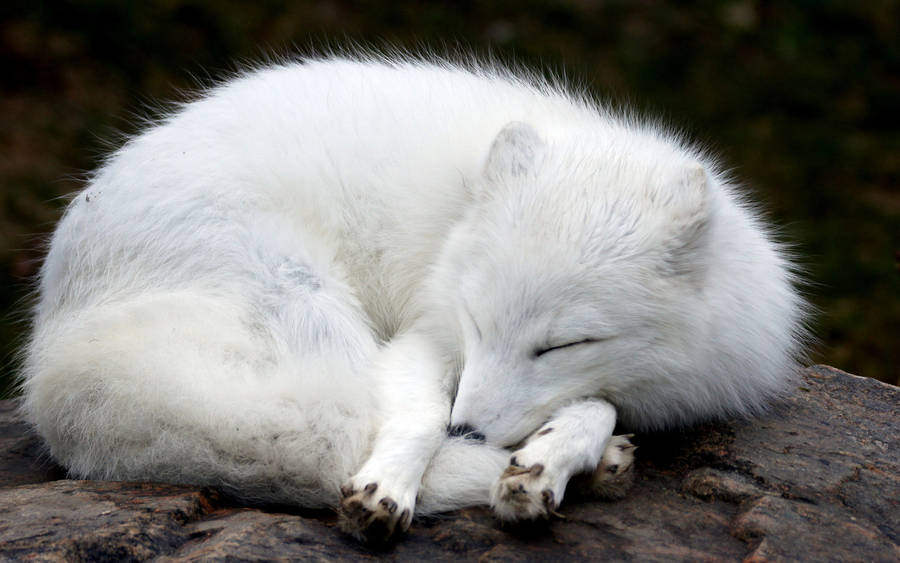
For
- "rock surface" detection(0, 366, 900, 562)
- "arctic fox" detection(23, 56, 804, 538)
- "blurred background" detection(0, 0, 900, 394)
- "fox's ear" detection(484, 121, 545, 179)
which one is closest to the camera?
"rock surface" detection(0, 366, 900, 562)

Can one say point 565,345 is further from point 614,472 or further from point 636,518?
point 636,518

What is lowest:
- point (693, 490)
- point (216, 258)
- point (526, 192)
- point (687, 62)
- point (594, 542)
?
point (594, 542)

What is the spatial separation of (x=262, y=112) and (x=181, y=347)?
117 centimetres

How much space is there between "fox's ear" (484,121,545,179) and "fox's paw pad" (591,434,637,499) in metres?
0.93

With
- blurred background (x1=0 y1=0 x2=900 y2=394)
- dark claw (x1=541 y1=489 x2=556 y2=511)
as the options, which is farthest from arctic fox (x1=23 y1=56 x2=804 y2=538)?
blurred background (x1=0 y1=0 x2=900 y2=394)

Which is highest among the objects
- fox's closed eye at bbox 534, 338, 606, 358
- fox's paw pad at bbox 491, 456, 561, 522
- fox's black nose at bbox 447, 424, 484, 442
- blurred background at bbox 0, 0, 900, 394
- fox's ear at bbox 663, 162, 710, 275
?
blurred background at bbox 0, 0, 900, 394

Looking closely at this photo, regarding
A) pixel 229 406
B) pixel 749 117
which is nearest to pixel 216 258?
pixel 229 406

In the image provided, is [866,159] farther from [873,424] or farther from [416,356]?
[416,356]

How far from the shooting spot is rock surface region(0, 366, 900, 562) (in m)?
2.55

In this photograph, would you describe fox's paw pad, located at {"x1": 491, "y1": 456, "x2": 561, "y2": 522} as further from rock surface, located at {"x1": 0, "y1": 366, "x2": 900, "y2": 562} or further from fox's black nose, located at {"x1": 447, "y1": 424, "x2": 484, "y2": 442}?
fox's black nose, located at {"x1": 447, "y1": 424, "x2": 484, "y2": 442}

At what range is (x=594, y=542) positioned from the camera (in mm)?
2646

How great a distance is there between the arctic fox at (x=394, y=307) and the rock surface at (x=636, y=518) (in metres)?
0.08

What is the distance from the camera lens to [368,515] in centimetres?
260

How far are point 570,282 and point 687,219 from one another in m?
0.46
